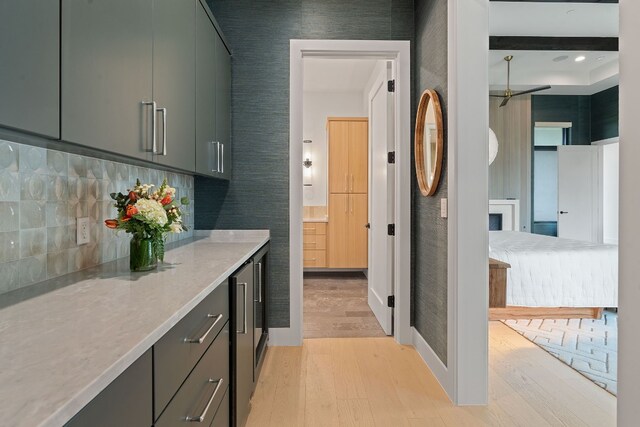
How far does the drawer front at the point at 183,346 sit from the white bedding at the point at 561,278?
2.94 metres

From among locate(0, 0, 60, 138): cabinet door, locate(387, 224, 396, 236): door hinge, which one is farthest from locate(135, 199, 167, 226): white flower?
locate(387, 224, 396, 236): door hinge

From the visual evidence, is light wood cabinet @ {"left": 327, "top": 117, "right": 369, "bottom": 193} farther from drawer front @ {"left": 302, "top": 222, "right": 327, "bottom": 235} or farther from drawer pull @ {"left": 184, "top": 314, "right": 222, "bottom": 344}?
drawer pull @ {"left": 184, "top": 314, "right": 222, "bottom": 344}

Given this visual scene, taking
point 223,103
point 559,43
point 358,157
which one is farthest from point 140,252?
point 559,43

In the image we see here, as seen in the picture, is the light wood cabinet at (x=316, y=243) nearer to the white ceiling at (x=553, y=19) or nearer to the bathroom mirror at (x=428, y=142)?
the bathroom mirror at (x=428, y=142)

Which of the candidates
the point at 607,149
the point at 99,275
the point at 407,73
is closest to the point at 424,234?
the point at 407,73

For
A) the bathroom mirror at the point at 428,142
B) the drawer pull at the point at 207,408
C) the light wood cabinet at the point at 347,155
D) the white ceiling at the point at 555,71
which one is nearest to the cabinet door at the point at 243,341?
the drawer pull at the point at 207,408

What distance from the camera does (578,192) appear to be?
6.42 metres

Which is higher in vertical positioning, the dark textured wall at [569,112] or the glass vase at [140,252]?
the dark textured wall at [569,112]

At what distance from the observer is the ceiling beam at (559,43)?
15.2 ft

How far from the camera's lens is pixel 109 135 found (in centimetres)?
120

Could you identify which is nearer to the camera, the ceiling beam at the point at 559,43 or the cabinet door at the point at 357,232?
the ceiling beam at the point at 559,43

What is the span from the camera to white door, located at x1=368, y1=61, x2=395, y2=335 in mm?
3229

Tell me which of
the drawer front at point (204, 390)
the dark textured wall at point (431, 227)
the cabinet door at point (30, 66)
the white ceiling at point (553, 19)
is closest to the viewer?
the cabinet door at point (30, 66)

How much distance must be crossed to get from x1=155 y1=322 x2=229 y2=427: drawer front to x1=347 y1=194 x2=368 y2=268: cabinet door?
4.06 m
